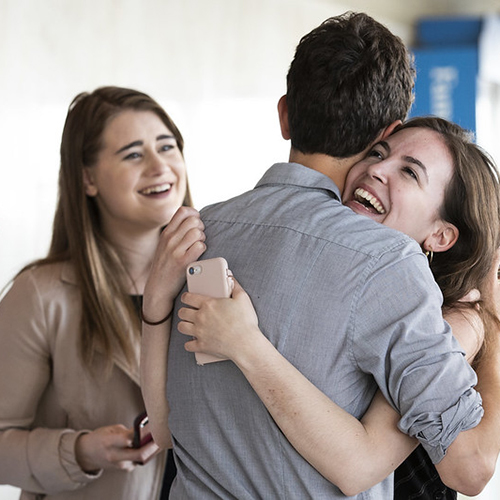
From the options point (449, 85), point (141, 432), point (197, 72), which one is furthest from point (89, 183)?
point (449, 85)

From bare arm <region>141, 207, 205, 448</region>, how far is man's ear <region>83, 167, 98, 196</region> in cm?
112

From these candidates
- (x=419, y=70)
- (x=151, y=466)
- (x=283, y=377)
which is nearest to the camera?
(x=283, y=377)

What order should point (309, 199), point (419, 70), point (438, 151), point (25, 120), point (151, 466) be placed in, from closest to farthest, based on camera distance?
point (309, 199) < point (438, 151) < point (151, 466) < point (25, 120) < point (419, 70)

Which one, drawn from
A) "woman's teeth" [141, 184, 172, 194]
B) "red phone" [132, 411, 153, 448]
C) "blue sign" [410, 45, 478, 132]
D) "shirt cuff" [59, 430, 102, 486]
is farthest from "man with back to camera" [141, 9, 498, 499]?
"blue sign" [410, 45, 478, 132]

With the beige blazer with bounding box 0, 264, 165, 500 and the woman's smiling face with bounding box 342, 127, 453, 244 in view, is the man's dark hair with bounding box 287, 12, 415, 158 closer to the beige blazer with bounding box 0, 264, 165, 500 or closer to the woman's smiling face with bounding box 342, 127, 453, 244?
the woman's smiling face with bounding box 342, 127, 453, 244

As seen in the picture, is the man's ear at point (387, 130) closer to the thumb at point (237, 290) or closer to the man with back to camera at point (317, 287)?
the man with back to camera at point (317, 287)

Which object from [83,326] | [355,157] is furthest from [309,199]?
[83,326]

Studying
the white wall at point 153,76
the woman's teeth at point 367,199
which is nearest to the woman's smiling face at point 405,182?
the woman's teeth at point 367,199

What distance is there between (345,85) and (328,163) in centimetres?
13

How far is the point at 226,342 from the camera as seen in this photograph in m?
1.19

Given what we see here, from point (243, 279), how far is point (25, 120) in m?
2.92

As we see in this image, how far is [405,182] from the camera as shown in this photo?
1.47 meters

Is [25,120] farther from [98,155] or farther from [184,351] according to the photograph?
[184,351]

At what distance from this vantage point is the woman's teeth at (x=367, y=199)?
4.66ft
